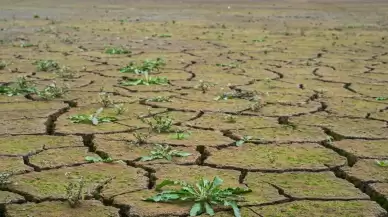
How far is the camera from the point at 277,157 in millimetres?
2777

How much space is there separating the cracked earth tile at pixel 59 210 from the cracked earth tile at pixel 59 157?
0.42m

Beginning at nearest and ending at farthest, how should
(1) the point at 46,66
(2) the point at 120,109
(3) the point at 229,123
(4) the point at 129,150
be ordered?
(4) the point at 129,150 → (3) the point at 229,123 → (2) the point at 120,109 → (1) the point at 46,66

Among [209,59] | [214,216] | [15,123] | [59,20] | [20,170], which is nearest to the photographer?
[214,216]

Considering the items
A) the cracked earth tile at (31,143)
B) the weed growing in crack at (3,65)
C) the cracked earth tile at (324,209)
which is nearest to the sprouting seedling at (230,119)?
the cracked earth tile at (31,143)

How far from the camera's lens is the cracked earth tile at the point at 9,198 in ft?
7.18

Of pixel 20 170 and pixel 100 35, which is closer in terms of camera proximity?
pixel 20 170

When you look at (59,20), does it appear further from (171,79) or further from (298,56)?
(171,79)

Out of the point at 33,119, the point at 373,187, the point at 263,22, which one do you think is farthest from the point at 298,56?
the point at 263,22

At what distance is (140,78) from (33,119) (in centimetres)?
145

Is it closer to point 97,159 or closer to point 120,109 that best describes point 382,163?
point 97,159

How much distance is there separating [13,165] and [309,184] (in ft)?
3.63


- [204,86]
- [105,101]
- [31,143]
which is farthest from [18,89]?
[31,143]

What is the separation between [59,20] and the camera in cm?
1159

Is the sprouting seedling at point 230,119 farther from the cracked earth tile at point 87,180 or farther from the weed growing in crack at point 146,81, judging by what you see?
the weed growing in crack at point 146,81
